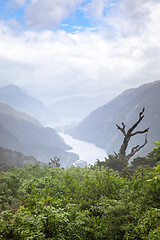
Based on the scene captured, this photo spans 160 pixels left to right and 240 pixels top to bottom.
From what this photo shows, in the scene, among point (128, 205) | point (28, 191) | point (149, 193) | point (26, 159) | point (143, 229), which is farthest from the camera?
point (26, 159)

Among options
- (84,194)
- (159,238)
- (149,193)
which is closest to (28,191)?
(84,194)

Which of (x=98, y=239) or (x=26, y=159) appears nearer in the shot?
(x=98, y=239)

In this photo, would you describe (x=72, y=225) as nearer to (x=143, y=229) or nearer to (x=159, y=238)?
(x=143, y=229)

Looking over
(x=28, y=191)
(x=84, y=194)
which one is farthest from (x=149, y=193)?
(x=28, y=191)

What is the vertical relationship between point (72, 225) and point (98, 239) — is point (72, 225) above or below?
above

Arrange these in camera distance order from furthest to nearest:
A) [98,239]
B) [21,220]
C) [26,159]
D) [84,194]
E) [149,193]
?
1. [26,159]
2. [84,194]
3. [149,193]
4. [98,239]
5. [21,220]

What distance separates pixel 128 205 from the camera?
324 inches

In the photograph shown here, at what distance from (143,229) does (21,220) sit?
419cm

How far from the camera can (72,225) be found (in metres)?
6.68

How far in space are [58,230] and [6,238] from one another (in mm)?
1607

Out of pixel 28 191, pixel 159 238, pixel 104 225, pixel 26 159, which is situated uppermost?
pixel 26 159

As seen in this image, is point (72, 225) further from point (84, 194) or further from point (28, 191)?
point (28, 191)

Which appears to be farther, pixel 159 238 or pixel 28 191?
pixel 28 191

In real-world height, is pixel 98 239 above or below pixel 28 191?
below
